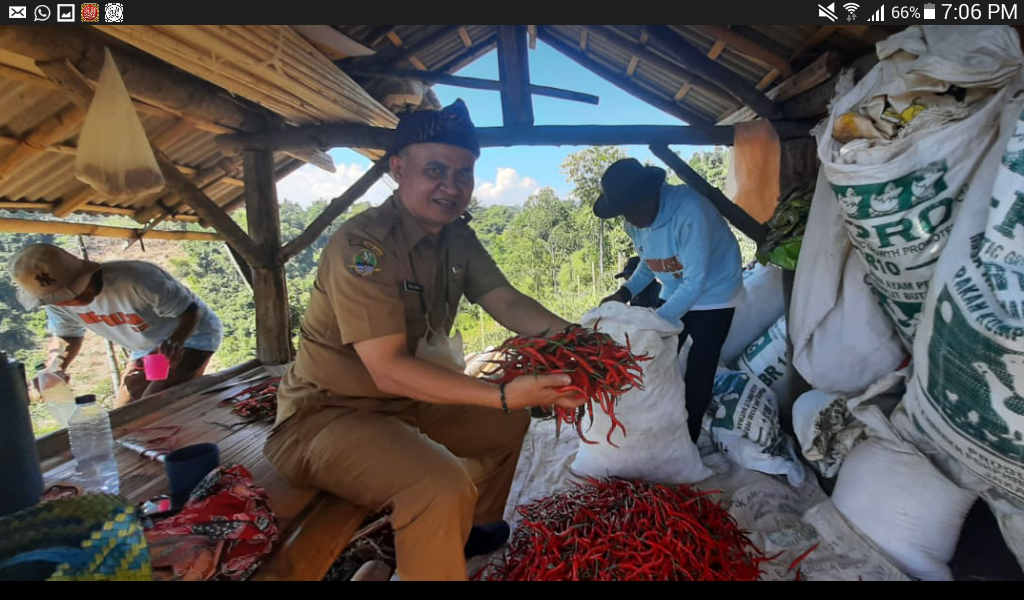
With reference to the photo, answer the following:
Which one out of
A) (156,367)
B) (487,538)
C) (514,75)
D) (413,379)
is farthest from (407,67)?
(487,538)

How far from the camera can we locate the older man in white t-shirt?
2.95 m

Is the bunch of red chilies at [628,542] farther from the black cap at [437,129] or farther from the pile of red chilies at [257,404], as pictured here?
the pile of red chilies at [257,404]

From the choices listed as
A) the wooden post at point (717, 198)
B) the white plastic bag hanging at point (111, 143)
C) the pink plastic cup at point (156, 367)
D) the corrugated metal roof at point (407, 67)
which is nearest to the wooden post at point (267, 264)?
the corrugated metal roof at point (407, 67)

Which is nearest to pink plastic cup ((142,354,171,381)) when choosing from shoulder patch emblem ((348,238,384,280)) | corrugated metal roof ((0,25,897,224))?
corrugated metal roof ((0,25,897,224))

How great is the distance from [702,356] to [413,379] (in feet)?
6.34

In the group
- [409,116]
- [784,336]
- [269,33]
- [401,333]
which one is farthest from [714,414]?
[269,33]

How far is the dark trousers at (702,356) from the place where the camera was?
2.74 m

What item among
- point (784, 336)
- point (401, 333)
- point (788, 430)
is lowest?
point (788, 430)

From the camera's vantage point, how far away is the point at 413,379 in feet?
4.94

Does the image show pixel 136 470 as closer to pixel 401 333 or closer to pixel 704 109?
pixel 401 333

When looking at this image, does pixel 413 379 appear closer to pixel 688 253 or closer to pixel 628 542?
pixel 628 542

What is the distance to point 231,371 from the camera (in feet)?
12.6

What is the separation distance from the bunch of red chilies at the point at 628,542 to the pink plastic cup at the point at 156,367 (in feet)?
8.95

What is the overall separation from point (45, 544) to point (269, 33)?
230 centimetres
